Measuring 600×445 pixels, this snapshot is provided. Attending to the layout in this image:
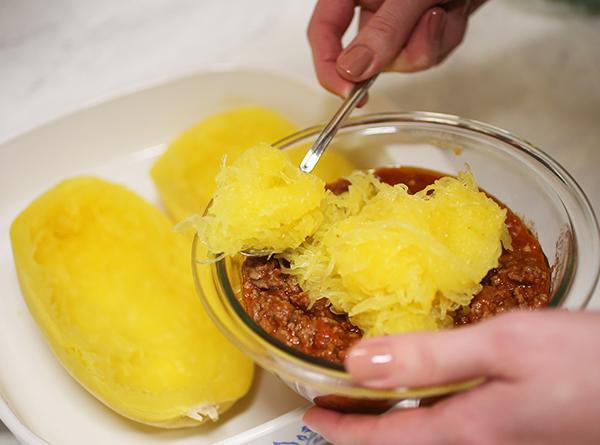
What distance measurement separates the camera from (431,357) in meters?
0.67

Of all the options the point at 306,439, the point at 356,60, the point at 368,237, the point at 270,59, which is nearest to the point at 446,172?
the point at 356,60

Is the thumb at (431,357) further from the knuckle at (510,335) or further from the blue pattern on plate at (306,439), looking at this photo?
the blue pattern on plate at (306,439)

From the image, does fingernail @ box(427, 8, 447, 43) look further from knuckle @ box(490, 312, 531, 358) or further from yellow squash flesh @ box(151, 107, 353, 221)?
knuckle @ box(490, 312, 531, 358)

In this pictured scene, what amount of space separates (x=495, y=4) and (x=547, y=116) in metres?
0.45

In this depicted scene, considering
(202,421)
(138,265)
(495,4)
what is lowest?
(202,421)

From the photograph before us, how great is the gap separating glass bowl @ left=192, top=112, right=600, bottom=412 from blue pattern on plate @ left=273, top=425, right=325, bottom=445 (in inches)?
3.2

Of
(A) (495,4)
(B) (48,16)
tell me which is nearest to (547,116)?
(A) (495,4)

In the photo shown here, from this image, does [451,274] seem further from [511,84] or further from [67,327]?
[511,84]

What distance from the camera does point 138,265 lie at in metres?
1.13

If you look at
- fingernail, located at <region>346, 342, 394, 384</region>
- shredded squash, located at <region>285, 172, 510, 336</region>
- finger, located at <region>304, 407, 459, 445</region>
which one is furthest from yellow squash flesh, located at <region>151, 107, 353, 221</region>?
fingernail, located at <region>346, 342, 394, 384</region>

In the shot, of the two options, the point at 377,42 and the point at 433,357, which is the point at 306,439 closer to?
the point at 433,357

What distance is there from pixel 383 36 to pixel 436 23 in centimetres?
15

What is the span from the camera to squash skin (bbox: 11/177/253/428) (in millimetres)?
997

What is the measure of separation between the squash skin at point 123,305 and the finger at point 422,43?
1.58 ft
